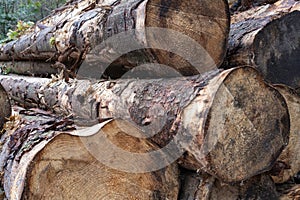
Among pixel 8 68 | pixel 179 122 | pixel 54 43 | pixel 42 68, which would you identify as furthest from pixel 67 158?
pixel 8 68

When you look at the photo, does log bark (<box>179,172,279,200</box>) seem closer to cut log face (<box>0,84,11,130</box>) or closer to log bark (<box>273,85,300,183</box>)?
log bark (<box>273,85,300,183</box>)

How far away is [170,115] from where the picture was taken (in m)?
1.61

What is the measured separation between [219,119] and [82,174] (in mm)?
Answer: 672

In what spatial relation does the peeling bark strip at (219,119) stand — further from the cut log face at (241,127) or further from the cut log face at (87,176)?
the cut log face at (87,176)

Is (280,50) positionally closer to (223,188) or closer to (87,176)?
(223,188)

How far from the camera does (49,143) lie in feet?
4.91

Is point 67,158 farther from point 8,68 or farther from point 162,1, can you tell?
point 8,68

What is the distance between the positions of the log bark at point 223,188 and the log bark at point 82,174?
3.3 inches

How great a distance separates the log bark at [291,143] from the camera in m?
2.00

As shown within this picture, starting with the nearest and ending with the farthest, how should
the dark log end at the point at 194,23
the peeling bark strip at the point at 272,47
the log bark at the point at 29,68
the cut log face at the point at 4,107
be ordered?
the dark log end at the point at 194,23 < the peeling bark strip at the point at 272,47 < the cut log face at the point at 4,107 < the log bark at the point at 29,68

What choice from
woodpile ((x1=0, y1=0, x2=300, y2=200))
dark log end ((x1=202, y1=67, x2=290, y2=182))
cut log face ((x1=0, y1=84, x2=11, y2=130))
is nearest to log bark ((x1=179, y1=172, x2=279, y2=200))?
woodpile ((x1=0, y1=0, x2=300, y2=200))

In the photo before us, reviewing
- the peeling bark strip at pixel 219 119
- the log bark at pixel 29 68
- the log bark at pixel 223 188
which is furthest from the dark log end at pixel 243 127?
the log bark at pixel 29 68

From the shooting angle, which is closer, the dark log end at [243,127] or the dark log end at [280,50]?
the dark log end at [243,127]

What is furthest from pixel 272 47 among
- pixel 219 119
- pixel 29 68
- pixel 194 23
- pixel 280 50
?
pixel 29 68
